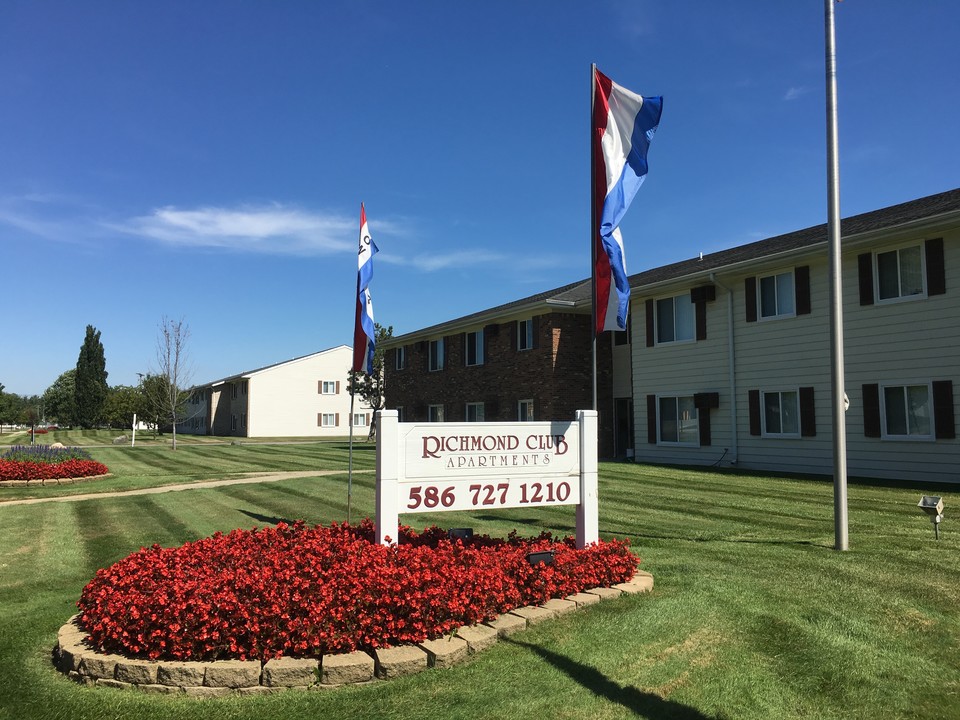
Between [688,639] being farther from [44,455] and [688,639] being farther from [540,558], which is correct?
[44,455]

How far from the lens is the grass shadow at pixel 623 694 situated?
160 inches

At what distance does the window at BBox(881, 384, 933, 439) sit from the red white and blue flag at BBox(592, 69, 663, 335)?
37.9ft

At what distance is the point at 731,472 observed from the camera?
60.6 ft

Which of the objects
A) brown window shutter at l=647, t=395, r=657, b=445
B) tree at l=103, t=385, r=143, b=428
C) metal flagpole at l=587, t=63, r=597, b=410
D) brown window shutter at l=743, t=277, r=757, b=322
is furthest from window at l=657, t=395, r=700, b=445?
tree at l=103, t=385, r=143, b=428

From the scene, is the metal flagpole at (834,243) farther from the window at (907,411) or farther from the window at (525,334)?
the window at (525,334)

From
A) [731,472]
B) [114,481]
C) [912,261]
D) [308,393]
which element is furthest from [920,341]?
[308,393]

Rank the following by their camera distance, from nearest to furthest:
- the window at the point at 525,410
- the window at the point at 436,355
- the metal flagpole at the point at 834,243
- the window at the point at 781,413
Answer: the metal flagpole at the point at 834,243, the window at the point at 781,413, the window at the point at 525,410, the window at the point at 436,355

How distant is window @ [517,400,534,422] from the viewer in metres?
27.2

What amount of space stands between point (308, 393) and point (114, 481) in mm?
39554

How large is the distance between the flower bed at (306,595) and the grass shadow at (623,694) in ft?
2.99

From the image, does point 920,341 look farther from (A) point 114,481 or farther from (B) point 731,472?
(A) point 114,481

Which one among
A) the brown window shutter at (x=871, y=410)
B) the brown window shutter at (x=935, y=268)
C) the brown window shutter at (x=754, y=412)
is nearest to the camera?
the brown window shutter at (x=935, y=268)

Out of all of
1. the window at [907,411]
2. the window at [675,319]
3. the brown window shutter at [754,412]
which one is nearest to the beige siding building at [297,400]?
the window at [675,319]

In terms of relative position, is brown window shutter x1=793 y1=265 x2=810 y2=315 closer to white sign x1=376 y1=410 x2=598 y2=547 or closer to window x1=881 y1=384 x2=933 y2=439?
window x1=881 y1=384 x2=933 y2=439
